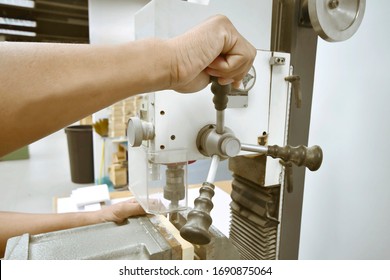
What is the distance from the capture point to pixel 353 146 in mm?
945

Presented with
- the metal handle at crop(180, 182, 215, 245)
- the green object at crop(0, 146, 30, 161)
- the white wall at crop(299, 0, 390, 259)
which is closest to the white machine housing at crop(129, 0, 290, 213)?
the metal handle at crop(180, 182, 215, 245)

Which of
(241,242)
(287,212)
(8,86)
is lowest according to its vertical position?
(241,242)

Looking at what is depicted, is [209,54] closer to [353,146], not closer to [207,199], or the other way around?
[207,199]

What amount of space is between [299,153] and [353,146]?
51cm

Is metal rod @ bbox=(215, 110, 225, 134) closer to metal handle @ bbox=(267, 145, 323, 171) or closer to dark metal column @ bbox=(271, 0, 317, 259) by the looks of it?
metal handle @ bbox=(267, 145, 323, 171)

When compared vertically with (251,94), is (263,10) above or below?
above

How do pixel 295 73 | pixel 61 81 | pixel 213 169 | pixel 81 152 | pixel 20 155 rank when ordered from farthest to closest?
pixel 20 155 → pixel 81 152 → pixel 295 73 → pixel 213 169 → pixel 61 81

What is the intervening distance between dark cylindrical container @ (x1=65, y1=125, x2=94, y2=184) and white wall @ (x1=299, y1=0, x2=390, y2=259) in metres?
2.46

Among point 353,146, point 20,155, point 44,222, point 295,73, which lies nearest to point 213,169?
point 295,73

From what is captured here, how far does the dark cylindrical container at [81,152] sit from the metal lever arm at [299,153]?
270cm

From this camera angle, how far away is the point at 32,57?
1.27 ft

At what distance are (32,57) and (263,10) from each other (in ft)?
1.59
